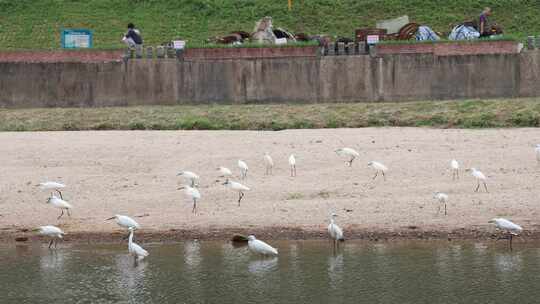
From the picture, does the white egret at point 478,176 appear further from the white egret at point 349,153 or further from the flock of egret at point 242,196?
the white egret at point 349,153

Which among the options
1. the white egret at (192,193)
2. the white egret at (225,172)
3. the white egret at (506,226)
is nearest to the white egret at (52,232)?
the white egret at (192,193)

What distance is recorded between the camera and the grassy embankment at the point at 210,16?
32.5 meters

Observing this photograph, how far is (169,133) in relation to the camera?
2194 cm

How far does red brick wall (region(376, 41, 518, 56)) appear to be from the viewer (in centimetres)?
2484

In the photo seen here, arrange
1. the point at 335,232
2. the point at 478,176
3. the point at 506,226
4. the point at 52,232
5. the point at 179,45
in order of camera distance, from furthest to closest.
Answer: the point at 179,45 < the point at 478,176 < the point at 52,232 < the point at 335,232 < the point at 506,226

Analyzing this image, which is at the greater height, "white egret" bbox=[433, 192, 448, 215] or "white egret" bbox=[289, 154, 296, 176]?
"white egret" bbox=[289, 154, 296, 176]

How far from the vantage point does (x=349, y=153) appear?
59.0 ft

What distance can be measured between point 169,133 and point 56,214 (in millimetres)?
5987

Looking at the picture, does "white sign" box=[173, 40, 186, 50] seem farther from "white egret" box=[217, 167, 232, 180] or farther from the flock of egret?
"white egret" box=[217, 167, 232, 180]

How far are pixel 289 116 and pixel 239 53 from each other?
3305 millimetres

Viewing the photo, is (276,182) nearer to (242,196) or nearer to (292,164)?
(292,164)

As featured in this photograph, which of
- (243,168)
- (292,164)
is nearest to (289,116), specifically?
(292,164)

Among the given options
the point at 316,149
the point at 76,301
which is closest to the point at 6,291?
the point at 76,301

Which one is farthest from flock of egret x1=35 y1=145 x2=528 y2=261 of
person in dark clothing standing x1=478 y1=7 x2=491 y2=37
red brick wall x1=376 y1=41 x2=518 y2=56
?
person in dark clothing standing x1=478 y1=7 x2=491 y2=37
